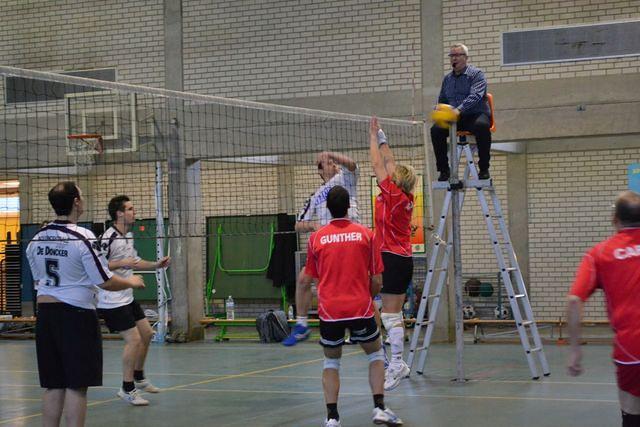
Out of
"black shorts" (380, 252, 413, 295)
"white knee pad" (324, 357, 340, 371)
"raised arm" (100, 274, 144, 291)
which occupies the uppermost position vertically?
"raised arm" (100, 274, 144, 291)

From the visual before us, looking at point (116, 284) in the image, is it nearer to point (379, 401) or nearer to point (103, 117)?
point (379, 401)

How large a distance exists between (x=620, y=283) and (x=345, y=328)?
9.65 ft

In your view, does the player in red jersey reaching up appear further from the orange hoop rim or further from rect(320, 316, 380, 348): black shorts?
the orange hoop rim

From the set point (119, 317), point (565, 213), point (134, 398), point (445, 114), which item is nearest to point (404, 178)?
point (445, 114)

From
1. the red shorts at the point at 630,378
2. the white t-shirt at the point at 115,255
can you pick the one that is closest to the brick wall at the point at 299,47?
the white t-shirt at the point at 115,255

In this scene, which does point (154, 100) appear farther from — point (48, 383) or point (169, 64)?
point (48, 383)

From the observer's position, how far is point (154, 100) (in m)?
18.0

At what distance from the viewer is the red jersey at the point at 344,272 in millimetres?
7797

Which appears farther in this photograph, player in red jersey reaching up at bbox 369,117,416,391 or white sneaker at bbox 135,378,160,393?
white sneaker at bbox 135,378,160,393

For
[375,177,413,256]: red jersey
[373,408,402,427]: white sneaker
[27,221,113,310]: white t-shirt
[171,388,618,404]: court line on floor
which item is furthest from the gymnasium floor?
[27,221,113,310]: white t-shirt

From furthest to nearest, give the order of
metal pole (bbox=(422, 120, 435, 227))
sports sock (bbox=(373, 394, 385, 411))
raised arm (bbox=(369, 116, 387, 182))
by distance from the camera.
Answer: metal pole (bbox=(422, 120, 435, 227)) → raised arm (bbox=(369, 116, 387, 182)) → sports sock (bbox=(373, 394, 385, 411))

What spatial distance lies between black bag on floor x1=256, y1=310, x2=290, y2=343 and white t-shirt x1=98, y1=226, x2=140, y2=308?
22.8 feet

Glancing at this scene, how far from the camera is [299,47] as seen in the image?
17.4 m

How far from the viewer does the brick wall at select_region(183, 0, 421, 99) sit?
55.1 ft
